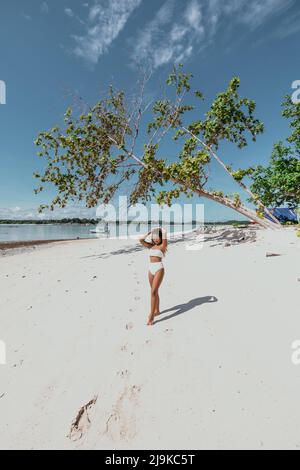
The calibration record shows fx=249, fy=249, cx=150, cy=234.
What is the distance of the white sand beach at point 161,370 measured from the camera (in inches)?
101

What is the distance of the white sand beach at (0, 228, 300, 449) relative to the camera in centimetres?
256

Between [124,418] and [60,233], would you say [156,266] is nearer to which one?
[124,418]

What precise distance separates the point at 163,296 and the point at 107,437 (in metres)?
3.53

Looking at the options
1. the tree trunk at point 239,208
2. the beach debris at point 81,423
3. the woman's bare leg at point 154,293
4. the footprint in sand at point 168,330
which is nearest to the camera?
the beach debris at point 81,423

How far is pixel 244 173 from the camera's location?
15180 mm

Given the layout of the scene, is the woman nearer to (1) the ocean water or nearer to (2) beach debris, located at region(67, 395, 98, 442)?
(2) beach debris, located at region(67, 395, 98, 442)

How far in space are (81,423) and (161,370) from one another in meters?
1.12

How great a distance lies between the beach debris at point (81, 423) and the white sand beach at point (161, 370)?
0.04ft

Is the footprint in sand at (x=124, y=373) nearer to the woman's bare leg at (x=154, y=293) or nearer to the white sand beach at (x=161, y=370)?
the white sand beach at (x=161, y=370)

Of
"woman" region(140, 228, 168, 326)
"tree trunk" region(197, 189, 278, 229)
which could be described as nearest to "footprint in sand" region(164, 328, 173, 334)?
"woman" region(140, 228, 168, 326)

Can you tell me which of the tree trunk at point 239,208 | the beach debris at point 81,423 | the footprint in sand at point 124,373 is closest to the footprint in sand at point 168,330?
the footprint in sand at point 124,373

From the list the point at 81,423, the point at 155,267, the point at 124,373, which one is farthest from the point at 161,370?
the point at 155,267

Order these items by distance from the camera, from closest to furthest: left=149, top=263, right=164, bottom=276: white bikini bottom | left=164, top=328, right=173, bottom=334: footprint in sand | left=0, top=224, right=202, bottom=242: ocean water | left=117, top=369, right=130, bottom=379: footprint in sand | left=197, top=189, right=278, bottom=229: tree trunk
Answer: left=117, top=369, right=130, bottom=379: footprint in sand, left=164, top=328, right=173, bottom=334: footprint in sand, left=149, top=263, right=164, bottom=276: white bikini bottom, left=197, top=189, right=278, bottom=229: tree trunk, left=0, top=224, right=202, bottom=242: ocean water

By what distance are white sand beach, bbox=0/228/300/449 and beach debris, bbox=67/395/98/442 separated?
13mm
